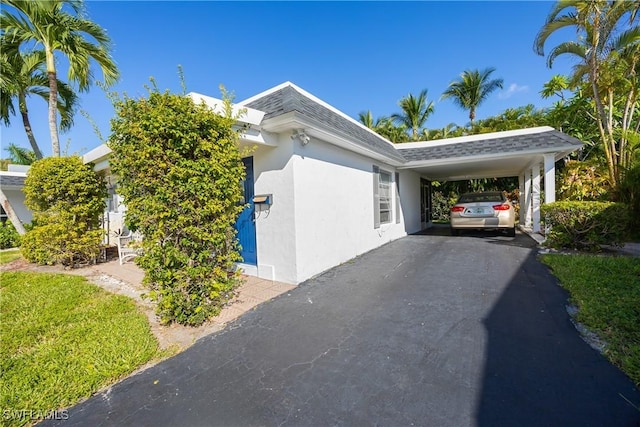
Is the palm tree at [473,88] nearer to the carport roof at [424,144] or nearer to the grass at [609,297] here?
the carport roof at [424,144]

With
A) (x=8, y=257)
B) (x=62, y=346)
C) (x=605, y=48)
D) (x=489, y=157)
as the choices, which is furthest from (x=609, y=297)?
(x=8, y=257)

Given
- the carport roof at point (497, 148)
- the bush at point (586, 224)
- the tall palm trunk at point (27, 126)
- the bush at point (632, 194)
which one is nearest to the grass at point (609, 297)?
the bush at point (586, 224)

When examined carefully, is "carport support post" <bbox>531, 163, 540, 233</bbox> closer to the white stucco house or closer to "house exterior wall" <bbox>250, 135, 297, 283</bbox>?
the white stucco house

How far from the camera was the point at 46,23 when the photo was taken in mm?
8359

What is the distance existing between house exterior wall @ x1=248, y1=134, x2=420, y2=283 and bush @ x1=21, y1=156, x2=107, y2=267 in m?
5.06

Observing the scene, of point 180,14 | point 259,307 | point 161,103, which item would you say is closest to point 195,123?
point 161,103

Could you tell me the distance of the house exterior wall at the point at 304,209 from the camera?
5309 mm

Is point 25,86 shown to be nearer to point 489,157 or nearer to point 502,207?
point 489,157

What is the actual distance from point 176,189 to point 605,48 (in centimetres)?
1210

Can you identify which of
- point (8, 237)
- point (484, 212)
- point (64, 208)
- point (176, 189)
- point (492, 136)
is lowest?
point (8, 237)

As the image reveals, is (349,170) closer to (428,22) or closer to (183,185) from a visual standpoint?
(183,185)

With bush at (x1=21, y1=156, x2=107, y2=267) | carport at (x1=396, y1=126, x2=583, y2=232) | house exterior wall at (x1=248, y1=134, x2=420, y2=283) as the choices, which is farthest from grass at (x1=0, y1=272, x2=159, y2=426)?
carport at (x1=396, y1=126, x2=583, y2=232)

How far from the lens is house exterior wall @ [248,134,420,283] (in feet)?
17.4

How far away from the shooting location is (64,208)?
694 centimetres
